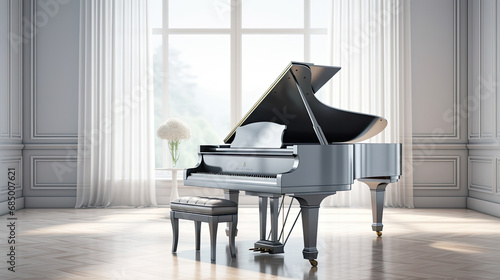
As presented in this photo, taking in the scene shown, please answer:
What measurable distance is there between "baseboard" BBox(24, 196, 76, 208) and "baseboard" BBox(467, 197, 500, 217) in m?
5.05

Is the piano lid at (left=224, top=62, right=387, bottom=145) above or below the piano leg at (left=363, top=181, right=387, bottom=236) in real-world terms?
above

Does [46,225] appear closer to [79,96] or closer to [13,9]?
[79,96]

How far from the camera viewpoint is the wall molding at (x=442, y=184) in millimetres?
7754

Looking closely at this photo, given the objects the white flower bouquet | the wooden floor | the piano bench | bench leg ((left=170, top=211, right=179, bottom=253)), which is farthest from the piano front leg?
the white flower bouquet

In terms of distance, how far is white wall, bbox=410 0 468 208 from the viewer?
7730mm

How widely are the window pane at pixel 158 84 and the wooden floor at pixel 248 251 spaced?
1.18 meters

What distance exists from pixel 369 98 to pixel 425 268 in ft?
13.1

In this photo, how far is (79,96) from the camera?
25.3 ft

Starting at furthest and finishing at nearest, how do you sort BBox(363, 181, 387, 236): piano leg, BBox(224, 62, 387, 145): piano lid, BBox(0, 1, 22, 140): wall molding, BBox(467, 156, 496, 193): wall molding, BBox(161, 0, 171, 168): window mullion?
1. BBox(161, 0, 171, 168): window mullion
2. BBox(0, 1, 22, 140): wall molding
3. BBox(467, 156, 496, 193): wall molding
4. BBox(363, 181, 387, 236): piano leg
5. BBox(224, 62, 387, 145): piano lid

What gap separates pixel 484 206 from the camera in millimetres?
7172

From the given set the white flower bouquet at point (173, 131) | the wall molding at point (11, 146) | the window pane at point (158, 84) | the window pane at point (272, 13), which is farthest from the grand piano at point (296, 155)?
the window pane at point (272, 13)

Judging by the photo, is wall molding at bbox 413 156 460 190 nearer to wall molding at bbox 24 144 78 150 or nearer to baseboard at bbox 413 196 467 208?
baseboard at bbox 413 196 467 208

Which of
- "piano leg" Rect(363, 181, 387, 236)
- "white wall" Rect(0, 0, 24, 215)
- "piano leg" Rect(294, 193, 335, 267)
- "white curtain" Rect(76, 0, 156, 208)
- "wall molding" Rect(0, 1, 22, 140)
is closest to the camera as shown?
"piano leg" Rect(294, 193, 335, 267)

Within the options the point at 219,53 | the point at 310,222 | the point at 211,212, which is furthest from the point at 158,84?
the point at 310,222
